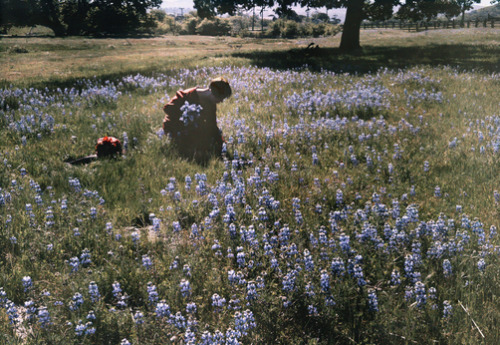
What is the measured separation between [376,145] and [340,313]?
4.42m

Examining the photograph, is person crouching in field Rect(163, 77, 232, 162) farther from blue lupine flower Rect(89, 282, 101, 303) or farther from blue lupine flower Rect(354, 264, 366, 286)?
blue lupine flower Rect(354, 264, 366, 286)

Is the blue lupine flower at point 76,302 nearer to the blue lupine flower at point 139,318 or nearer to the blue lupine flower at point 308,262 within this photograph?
the blue lupine flower at point 139,318

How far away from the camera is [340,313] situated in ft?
10.4

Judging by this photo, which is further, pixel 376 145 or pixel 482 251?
pixel 376 145

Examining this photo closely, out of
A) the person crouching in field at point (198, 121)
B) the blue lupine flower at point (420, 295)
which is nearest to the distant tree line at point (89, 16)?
the person crouching in field at point (198, 121)

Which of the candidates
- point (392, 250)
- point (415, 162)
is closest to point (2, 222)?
point (392, 250)

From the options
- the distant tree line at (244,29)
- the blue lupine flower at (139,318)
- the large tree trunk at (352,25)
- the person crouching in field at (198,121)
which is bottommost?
the blue lupine flower at (139,318)

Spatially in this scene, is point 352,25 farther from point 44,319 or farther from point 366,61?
point 44,319

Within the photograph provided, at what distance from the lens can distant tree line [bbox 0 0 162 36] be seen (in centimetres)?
5141

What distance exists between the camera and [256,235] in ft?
12.6

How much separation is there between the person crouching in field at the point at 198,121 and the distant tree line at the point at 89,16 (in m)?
53.1

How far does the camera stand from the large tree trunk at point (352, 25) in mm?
24203

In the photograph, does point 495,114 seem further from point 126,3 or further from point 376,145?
point 126,3

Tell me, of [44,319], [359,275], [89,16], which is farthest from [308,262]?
[89,16]
